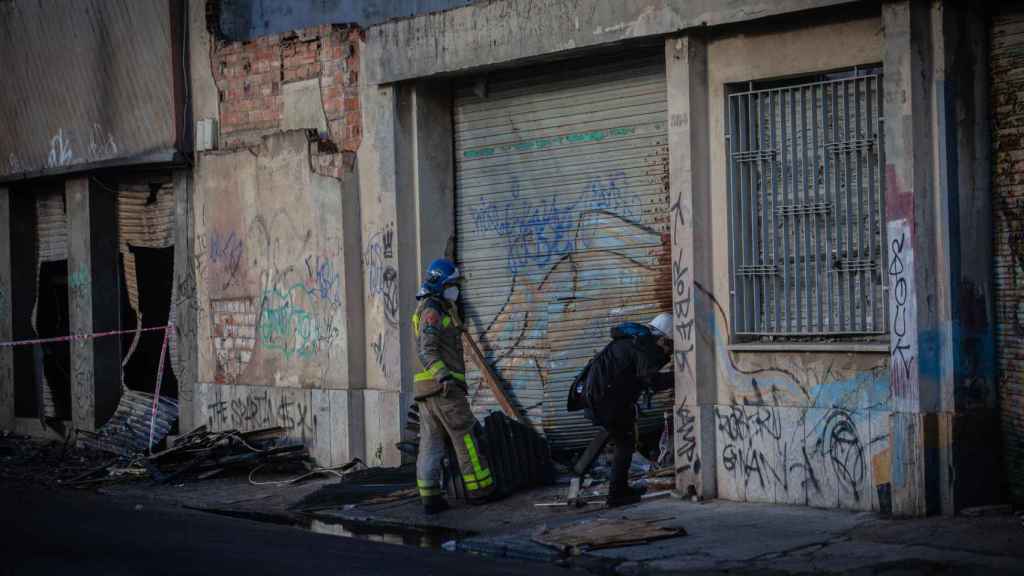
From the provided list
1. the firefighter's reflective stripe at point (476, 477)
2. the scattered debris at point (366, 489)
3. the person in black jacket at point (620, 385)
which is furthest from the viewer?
the scattered debris at point (366, 489)

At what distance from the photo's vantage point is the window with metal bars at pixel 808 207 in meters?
9.91

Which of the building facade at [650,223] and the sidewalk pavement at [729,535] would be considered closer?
the sidewalk pavement at [729,535]

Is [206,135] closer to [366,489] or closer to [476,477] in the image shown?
[366,489]

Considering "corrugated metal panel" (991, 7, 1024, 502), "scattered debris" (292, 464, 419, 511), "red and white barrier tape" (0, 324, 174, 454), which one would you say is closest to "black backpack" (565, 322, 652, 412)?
"scattered debris" (292, 464, 419, 511)

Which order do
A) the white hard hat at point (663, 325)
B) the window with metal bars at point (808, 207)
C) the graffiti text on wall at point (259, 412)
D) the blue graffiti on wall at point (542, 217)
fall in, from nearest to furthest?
Answer: 1. the window with metal bars at point (808, 207)
2. the white hard hat at point (663, 325)
3. the blue graffiti on wall at point (542, 217)
4. the graffiti text on wall at point (259, 412)

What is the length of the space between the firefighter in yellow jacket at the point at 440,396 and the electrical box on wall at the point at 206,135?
5387 mm

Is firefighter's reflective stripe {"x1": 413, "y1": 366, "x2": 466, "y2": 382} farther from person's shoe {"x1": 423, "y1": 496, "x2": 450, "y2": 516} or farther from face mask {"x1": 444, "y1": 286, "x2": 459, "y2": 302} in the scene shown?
person's shoe {"x1": 423, "y1": 496, "x2": 450, "y2": 516}

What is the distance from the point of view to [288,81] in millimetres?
14516

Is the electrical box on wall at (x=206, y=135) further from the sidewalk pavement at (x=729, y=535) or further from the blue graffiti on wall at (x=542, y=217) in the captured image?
the sidewalk pavement at (x=729, y=535)

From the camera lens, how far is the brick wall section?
1383 cm

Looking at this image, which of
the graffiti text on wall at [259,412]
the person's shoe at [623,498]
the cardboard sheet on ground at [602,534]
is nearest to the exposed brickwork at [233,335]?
the graffiti text on wall at [259,412]

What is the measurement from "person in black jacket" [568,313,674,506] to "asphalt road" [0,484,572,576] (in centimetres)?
175

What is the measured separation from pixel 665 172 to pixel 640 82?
82cm

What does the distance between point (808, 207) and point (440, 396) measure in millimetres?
3235
